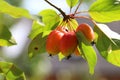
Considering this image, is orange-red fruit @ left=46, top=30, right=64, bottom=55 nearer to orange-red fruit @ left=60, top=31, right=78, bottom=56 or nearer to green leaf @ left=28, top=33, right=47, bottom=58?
orange-red fruit @ left=60, top=31, right=78, bottom=56

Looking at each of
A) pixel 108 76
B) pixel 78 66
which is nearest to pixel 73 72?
pixel 78 66

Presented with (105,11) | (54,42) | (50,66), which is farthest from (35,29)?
(50,66)

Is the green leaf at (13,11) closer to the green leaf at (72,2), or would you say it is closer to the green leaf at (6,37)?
the green leaf at (6,37)

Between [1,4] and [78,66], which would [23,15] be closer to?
[1,4]

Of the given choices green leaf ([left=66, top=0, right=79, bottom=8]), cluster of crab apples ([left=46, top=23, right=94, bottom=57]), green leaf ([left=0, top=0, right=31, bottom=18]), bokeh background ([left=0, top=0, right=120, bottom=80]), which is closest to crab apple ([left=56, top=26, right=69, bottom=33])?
cluster of crab apples ([left=46, top=23, right=94, bottom=57])

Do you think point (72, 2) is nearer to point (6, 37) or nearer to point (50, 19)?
point (50, 19)

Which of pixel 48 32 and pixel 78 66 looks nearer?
pixel 48 32

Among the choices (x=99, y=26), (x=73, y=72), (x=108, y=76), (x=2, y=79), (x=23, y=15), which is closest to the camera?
(x=23, y=15)
